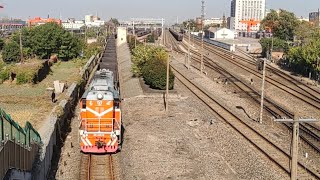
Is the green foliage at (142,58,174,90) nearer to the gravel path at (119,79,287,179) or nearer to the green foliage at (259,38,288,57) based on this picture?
the gravel path at (119,79,287,179)

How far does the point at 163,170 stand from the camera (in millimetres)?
19656

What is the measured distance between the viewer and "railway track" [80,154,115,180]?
62.2 ft

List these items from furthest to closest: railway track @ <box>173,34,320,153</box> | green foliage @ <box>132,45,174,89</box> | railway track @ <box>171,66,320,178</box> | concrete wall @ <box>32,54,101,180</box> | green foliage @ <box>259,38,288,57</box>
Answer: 1. green foliage @ <box>259,38,288,57</box>
2. green foliage @ <box>132,45,174,89</box>
3. railway track @ <box>173,34,320,153</box>
4. railway track @ <box>171,66,320,178</box>
5. concrete wall @ <box>32,54,101,180</box>

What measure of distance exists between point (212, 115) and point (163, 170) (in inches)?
497

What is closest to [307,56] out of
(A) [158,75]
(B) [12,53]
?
(A) [158,75]

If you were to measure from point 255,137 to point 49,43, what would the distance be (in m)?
54.5

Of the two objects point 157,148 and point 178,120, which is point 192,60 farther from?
point 157,148

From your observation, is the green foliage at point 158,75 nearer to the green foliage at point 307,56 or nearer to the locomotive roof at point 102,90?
the locomotive roof at point 102,90

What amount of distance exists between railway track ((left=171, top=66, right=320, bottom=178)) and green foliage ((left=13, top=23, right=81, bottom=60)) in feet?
133

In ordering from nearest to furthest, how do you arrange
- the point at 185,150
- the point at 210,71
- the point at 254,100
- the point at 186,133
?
the point at 185,150
the point at 186,133
the point at 254,100
the point at 210,71

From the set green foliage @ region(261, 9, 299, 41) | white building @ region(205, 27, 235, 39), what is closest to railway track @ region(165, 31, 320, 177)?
green foliage @ region(261, 9, 299, 41)

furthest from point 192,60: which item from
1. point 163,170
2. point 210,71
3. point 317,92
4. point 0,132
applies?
point 0,132

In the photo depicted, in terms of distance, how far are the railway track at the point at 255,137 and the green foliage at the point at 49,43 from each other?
40583mm

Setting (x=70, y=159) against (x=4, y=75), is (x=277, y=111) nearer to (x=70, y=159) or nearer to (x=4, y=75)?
(x=70, y=159)
